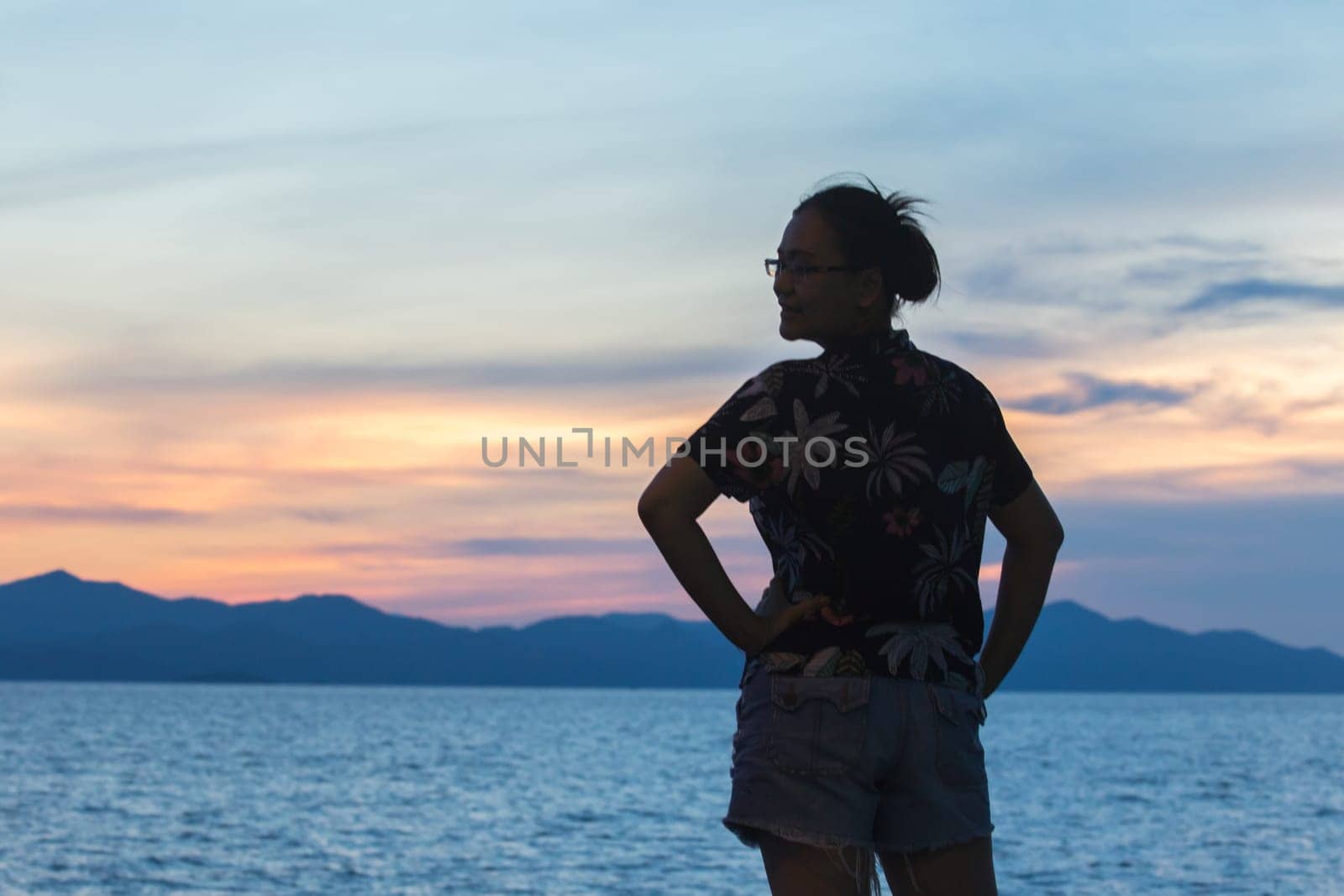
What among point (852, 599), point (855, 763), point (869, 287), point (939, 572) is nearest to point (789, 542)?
point (852, 599)

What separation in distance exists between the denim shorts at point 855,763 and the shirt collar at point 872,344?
23.5 inches

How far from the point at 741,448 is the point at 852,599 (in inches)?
12.8

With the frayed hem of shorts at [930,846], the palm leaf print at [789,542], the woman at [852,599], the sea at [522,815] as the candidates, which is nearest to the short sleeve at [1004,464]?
the woman at [852,599]

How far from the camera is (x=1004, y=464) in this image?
2947 mm

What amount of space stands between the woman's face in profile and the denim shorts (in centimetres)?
66

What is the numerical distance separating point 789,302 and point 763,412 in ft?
0.98

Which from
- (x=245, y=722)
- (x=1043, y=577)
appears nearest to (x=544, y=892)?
(x=1043, y=577)

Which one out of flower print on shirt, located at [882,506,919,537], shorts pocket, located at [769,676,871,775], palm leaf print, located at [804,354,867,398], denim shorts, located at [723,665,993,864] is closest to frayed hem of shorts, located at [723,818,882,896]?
denim shorts, located at [723,665,993,864]

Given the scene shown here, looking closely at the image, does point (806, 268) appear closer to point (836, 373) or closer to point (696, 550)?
point (836, 373)

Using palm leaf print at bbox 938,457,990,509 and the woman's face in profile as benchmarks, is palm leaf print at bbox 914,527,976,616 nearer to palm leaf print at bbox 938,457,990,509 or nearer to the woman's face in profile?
palm leaf print at bbox 938,457,990,509

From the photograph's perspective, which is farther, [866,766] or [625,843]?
[625,843]

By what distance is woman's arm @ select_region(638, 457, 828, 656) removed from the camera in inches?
106

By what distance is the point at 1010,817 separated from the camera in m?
39.2

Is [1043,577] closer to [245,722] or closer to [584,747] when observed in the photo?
[584,747]
